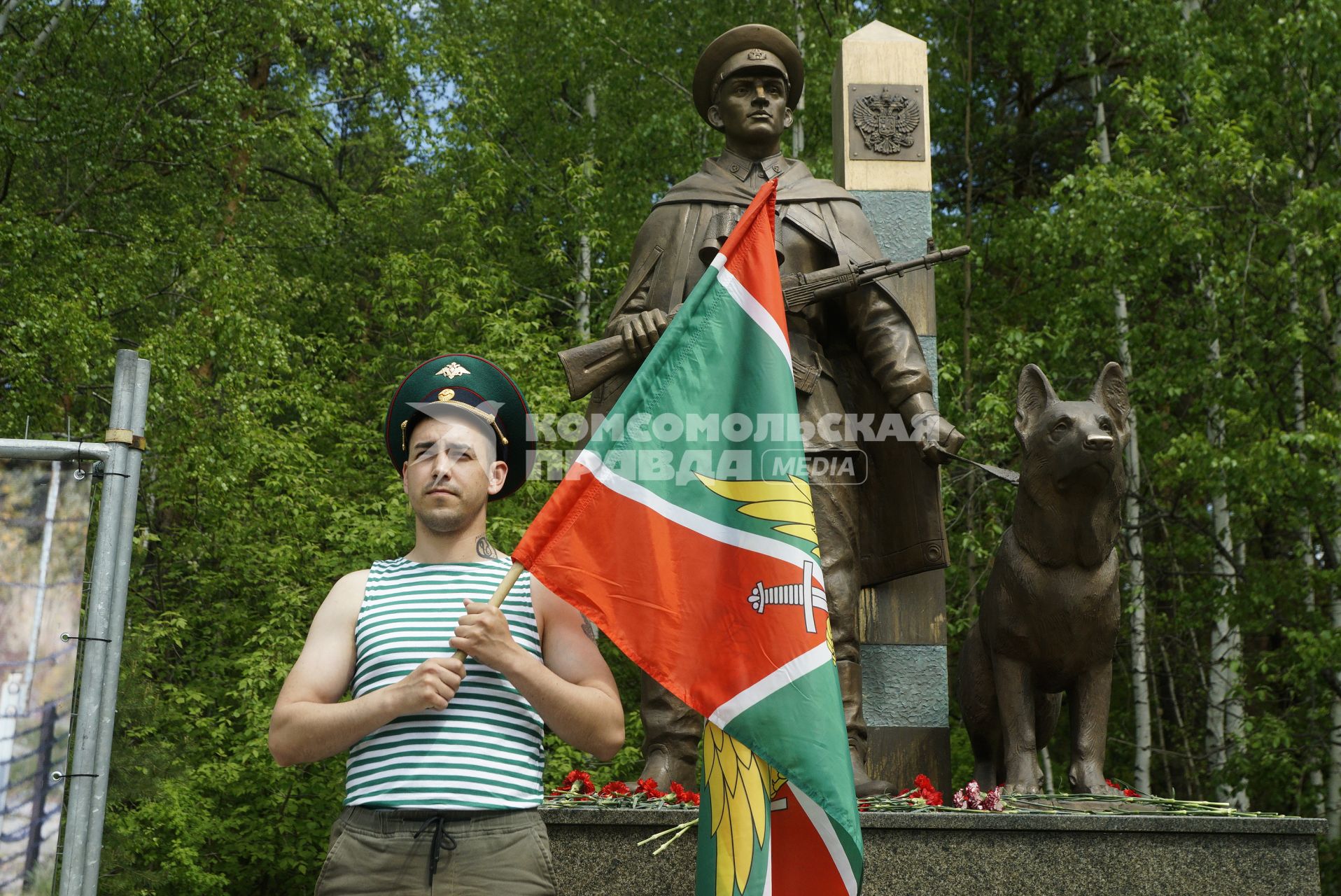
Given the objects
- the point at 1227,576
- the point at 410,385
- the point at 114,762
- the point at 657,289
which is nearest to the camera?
the point at 410,385

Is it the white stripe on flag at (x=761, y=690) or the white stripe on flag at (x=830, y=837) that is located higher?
the white stripe on flag at (x=761, y=690)

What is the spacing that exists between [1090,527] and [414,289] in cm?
1191

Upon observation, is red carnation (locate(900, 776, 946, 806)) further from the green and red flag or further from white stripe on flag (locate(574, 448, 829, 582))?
white stripe on flag (locate(574, 448, 829, 582))

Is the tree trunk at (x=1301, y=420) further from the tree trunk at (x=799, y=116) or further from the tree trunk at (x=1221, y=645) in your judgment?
the tree trunk at (x=799, y=116)

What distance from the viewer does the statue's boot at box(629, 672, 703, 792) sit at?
214 inches

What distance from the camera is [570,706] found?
8.72ft

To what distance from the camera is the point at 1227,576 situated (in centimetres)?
1387

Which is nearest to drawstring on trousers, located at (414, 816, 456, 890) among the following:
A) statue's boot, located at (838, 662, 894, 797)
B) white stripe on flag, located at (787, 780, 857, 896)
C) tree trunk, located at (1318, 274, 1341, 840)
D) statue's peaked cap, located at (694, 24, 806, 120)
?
white stripe on flag, located at (787, 780, 857, 896)

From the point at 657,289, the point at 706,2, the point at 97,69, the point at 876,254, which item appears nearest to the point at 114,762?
the point at 657,289

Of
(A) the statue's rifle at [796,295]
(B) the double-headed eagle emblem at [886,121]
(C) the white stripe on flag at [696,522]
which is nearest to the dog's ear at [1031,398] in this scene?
(A) the statue's rifle at [796,295]

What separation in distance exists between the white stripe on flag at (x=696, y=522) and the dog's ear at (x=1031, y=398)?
246 cm

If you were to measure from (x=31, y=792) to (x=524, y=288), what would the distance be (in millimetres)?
15954

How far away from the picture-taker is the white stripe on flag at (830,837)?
129 inches

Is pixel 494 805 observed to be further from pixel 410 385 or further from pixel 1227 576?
pixel 1227 576
